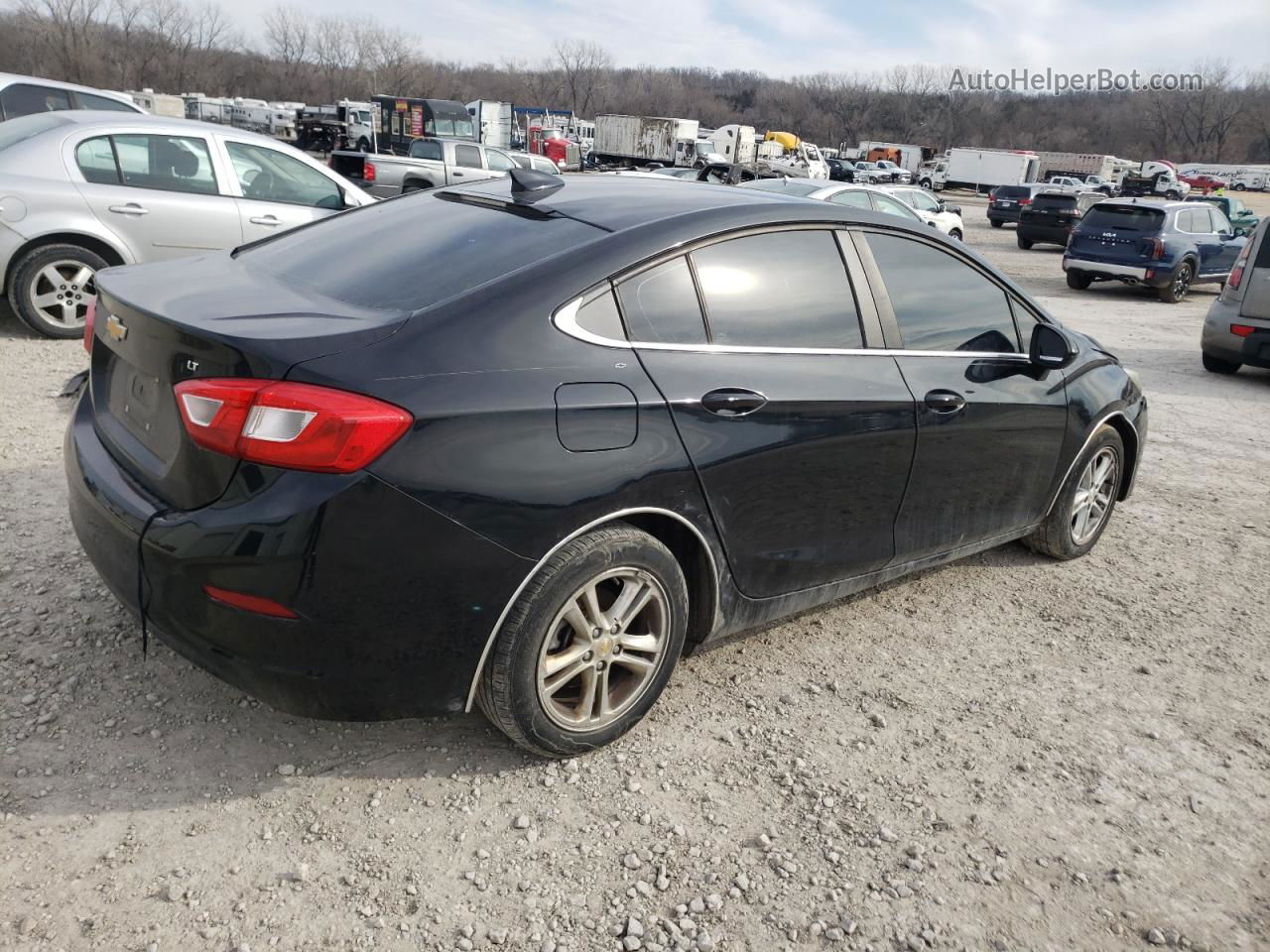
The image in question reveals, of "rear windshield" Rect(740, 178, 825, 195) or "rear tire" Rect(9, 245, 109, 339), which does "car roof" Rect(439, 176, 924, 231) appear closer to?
"rear tire" Rect(9, 245, 109, 339)

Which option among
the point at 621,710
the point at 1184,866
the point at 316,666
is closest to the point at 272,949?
the point at 316,666

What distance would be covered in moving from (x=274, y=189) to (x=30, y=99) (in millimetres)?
6904

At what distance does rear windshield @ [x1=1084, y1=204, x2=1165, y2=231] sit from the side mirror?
45.8ft

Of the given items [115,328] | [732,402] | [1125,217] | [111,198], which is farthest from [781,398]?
[1125,217]

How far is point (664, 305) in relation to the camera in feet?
9.29

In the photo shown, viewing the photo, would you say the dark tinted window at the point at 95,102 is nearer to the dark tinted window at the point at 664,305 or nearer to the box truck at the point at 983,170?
the dark tinted window at the point at 664,305

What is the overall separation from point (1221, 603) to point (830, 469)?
2.40 metres

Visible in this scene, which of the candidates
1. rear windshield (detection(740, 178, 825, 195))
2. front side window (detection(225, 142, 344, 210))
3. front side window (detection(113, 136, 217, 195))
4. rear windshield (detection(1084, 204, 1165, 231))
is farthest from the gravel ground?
rear windshield (detection(1084, 204, 1165, 231))

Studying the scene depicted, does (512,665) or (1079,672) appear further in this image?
(1079,672)

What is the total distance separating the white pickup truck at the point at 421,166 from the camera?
1844 cm

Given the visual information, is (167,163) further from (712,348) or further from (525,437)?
(525,437)

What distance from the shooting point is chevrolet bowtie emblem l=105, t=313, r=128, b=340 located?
2729mm

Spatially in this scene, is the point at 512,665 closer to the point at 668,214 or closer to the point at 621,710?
the point at 621,710

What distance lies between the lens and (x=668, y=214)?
301 centimetres
